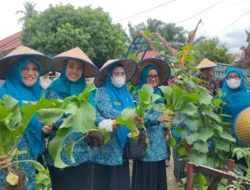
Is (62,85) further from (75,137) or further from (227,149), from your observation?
(227,149)

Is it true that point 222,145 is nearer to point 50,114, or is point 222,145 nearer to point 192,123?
point 192,123

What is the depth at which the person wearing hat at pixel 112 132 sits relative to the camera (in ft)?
8.63

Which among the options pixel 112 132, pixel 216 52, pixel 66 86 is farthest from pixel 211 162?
pixel 216 52

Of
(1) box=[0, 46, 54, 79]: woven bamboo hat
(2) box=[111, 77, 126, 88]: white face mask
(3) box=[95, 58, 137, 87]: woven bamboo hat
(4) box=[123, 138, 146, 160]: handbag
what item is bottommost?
(4) box=[123, 138, 146, 160]: handbag

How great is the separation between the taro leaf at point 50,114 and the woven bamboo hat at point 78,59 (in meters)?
0.87

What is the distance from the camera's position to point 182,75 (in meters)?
3.20

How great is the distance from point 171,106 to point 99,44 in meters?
12.6

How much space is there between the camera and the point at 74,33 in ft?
46.8

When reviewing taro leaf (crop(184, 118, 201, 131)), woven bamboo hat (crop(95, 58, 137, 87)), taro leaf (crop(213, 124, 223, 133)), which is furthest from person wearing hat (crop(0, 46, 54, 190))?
taro leaf (crop(213, 124, 223, 133))

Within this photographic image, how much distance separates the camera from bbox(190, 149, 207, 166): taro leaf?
2.87 m

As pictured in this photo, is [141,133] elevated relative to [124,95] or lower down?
lower down

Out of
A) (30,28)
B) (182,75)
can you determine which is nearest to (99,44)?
(30,28)

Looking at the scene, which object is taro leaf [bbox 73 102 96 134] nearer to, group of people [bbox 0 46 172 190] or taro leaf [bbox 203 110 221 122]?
group of people [bbox 0 46 172 190]

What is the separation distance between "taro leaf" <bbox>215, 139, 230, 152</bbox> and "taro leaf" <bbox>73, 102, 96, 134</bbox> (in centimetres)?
154
